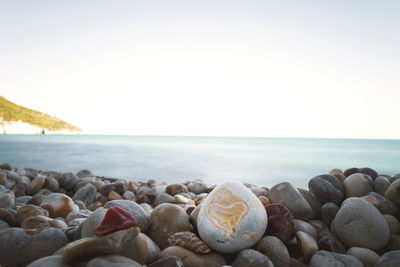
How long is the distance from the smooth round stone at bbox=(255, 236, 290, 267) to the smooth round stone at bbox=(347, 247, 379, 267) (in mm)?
569

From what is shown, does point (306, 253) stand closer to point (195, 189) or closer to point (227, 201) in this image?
point (227, 201)

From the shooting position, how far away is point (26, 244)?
166 cm

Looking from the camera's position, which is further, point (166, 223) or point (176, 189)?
point (176, 189)

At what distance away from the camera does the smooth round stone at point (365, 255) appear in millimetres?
1972

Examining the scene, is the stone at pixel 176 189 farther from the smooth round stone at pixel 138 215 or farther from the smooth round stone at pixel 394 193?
the smooth round stone at pixel 394 193

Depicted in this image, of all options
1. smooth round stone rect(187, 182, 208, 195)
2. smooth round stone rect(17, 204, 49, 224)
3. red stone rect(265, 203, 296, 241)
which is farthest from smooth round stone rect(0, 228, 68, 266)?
smooth round stone rect(187, 182, 208, 195)

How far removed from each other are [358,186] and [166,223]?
180 centimetres

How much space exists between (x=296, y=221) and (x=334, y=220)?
302mm

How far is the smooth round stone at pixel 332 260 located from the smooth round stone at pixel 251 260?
0.38m

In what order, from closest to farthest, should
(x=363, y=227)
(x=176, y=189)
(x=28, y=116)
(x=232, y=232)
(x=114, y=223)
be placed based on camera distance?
(x=114, y=223)
(x=232, y=232)
(x=363, y=227)
(x=176, y=189)
(x=28, y=116)

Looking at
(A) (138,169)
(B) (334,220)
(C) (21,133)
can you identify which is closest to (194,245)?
(B) (334,220)

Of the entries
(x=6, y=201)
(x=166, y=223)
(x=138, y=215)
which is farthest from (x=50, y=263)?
(x=6, y=201)

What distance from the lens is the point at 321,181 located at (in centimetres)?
255

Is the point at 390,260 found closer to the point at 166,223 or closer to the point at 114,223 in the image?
the point at 166,223
